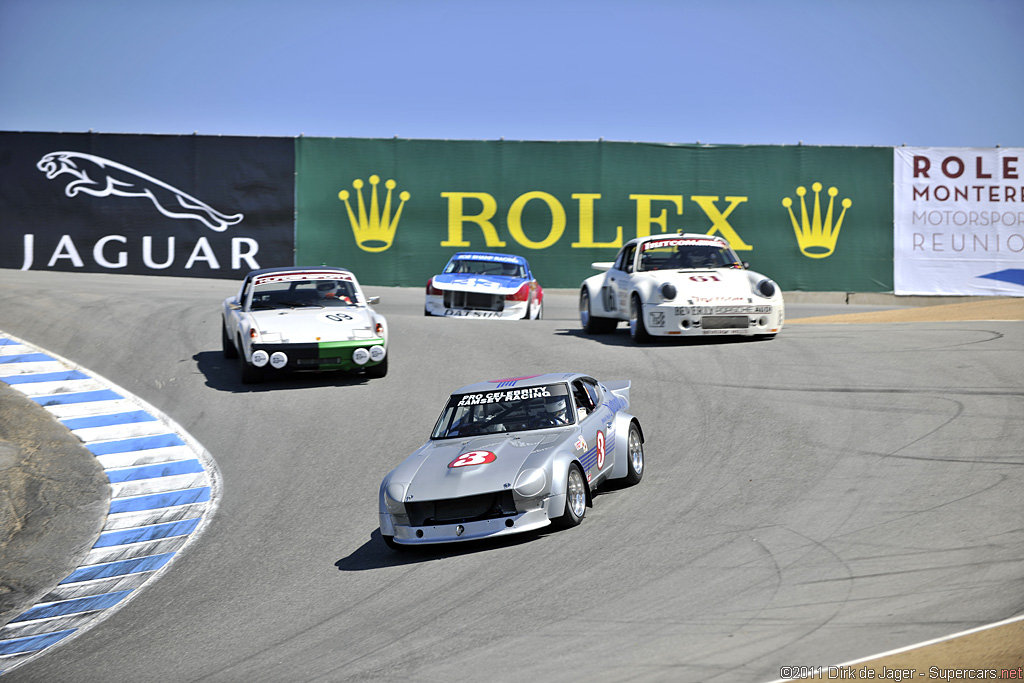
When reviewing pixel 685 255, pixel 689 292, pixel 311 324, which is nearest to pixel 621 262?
pixel 685 255

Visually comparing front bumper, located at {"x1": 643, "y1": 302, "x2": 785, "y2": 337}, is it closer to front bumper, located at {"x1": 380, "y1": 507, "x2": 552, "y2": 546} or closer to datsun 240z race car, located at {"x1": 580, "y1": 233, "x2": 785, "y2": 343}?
datsun 240z race car, located at {"x1": 580, "y1": 233, "x2": 785, "y2": 343}

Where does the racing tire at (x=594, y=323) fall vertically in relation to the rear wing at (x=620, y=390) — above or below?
above

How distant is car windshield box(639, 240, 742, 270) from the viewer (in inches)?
598

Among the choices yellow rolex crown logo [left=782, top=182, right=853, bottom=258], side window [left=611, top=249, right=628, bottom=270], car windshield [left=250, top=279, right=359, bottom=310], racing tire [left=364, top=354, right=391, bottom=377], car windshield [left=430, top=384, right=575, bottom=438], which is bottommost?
car windshield [left=430, top=384, right=575, bottom=438]

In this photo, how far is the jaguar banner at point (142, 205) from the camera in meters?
25.5

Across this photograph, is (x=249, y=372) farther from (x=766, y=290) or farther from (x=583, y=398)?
(x=766, y=290)

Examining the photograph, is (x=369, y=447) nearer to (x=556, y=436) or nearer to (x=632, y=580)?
(x=556, y=436)

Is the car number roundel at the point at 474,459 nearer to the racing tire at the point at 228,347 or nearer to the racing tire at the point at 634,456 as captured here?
the racing tire at the point at 634,456

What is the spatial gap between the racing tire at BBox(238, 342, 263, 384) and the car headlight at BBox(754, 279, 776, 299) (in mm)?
7052

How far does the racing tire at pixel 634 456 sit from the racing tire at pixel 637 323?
5.77 metres

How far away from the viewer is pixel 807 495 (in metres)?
7.93

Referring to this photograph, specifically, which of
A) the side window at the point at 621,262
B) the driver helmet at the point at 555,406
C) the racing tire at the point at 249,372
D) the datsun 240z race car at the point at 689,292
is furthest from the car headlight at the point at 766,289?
the racing tire at the point at 249,372

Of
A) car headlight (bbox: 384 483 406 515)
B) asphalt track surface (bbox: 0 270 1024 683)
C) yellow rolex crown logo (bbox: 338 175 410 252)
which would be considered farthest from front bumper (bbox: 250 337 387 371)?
yellow rolex crown logo (bbox: 338 175 410 252)

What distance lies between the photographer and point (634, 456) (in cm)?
897
